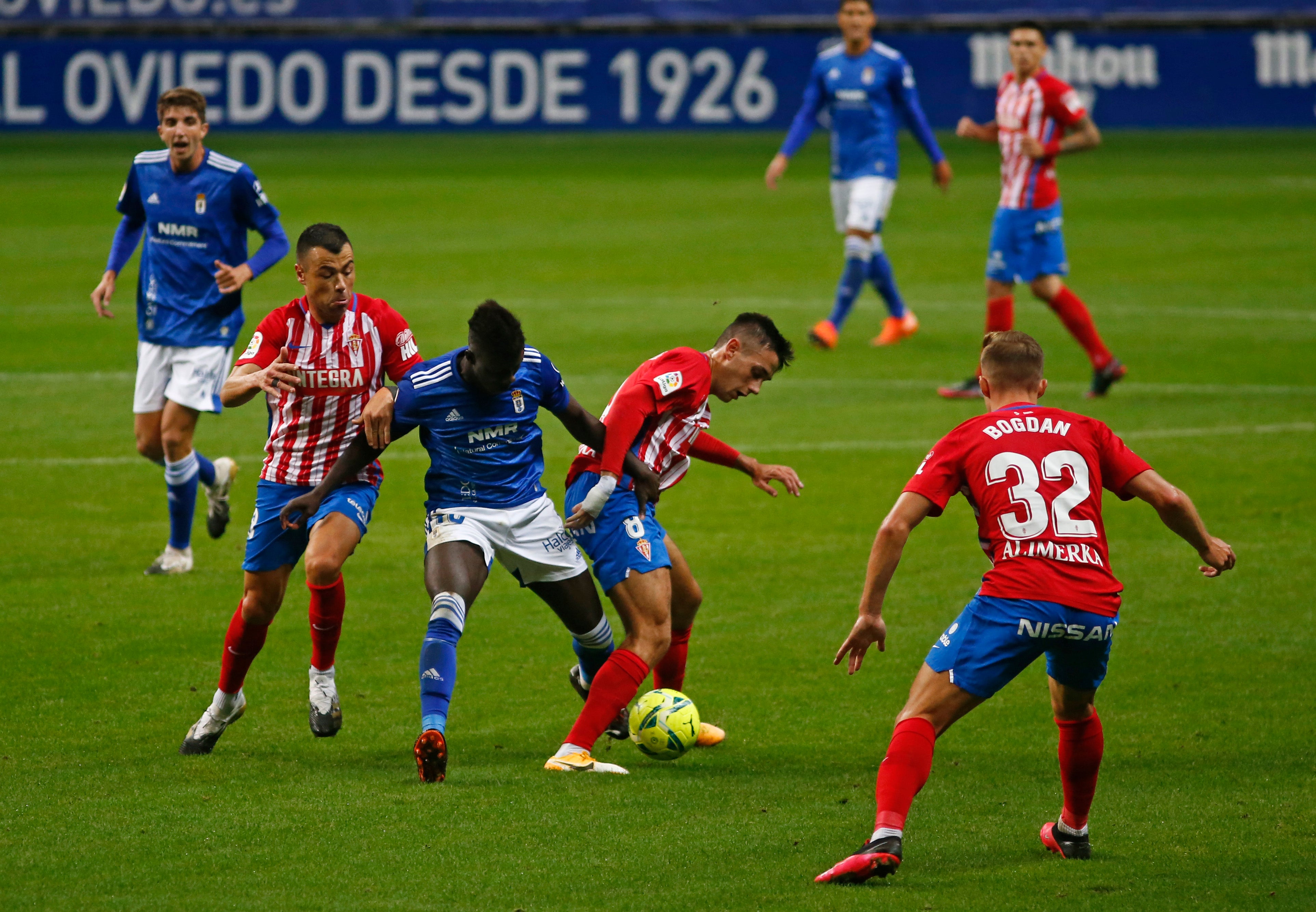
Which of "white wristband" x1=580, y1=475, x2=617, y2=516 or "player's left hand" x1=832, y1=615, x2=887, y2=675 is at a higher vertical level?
"white wristband" x1=580, y1=475, x2=617, y2=516

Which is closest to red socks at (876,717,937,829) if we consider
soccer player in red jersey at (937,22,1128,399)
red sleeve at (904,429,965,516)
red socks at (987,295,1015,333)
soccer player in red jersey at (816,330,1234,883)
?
soccer player in red jersey at (816,330,1234,883)

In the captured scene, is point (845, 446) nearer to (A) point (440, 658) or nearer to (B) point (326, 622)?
(B) point (326, 622)

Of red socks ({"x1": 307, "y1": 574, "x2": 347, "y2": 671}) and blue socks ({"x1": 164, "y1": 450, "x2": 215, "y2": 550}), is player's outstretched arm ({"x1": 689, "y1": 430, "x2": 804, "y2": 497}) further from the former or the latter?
blue socks ({"x1": 164, "y1": 450, "x2": 215, "y2": 550})

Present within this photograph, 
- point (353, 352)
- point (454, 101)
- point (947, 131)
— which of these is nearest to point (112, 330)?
point (353, 352)

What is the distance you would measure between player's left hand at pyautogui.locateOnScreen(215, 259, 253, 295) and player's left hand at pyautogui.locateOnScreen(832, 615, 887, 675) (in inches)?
170

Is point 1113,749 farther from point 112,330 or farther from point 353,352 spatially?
point 112,330

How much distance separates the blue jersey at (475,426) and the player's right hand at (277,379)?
379mm

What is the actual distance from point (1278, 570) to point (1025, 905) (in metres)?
4.88

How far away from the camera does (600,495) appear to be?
20.6 ft

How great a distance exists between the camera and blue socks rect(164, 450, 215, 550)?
30.1 feet

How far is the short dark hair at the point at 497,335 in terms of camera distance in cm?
594

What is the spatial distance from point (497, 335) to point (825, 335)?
394 inches

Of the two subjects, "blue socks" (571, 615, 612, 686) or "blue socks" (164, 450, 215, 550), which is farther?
"blue socks" (164, 450, 215, 550)

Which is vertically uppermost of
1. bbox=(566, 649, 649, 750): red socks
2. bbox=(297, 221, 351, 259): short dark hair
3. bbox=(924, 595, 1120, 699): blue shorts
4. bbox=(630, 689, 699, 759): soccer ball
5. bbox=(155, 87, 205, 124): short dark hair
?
bbox=(155, 87, 205, 124): short dark hair
